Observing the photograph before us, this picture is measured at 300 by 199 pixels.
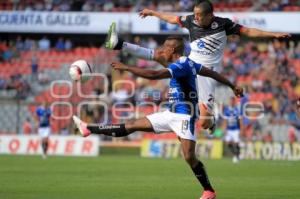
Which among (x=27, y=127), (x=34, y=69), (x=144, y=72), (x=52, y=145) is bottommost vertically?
(x=52, y=145)

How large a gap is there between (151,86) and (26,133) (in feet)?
22.1

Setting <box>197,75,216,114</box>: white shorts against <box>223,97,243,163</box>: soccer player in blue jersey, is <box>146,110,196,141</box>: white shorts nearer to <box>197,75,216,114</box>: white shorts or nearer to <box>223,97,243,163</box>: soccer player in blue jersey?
<box>197,75,216,114</box>: white shorts

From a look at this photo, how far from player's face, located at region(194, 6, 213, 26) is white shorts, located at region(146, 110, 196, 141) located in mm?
2417

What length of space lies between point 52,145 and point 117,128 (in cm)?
2228

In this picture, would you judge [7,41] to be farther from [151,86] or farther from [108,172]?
[108,172]

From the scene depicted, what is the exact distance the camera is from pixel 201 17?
14.7 m

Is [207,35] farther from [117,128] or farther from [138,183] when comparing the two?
[138,183]

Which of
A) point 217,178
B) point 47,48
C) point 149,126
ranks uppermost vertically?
point 47,48

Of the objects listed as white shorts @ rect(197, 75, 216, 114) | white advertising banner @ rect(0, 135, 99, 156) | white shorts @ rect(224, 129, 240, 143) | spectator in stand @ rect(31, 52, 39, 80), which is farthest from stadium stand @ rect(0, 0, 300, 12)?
white shorts @ rect(197, 75, 216, 114)

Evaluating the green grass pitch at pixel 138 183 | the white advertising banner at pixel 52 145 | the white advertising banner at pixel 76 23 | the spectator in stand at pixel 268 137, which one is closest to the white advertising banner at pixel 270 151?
the spectator in stand at pixel 268 137

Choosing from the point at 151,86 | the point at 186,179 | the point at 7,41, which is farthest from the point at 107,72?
the point at 186,179

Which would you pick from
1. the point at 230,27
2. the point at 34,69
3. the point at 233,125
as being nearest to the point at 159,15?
the point at 230,27

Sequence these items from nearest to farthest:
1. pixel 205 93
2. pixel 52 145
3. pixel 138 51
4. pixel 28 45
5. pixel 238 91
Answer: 1. pixel 238 91
2. pixel 138 51
3. pixel 205 93
4. pixel 52 145
5. pixel 28 45

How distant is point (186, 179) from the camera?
18.3 m
